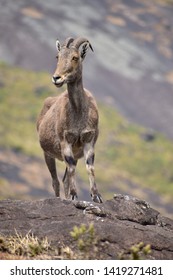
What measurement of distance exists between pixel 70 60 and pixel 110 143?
2011 inches

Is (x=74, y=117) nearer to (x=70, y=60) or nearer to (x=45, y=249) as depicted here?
(x=70, y=60)

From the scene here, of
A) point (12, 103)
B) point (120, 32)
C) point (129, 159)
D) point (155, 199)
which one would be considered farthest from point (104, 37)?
point (155, 199)

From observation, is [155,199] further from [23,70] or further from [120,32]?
[120,32]

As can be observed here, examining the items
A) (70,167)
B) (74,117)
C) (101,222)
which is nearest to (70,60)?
(74,117)

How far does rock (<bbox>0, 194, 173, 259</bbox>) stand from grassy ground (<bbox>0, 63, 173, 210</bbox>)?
4065cm

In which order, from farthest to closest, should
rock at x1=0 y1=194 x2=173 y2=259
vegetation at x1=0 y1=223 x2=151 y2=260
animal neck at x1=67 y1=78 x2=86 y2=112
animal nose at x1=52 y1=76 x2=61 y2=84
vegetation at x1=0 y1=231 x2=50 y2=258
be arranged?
animal neck at x1=67 y1=78 x2=86 y2=112 < animal nose at x1=52 y1=76 x2=61 y2=84 < rock at x1=0 y1=194 x2=173 y2=259 < vegetation at x1=0 y1=231 x2=50 y2=258 < vegetation at x1=0 y1=223 x2=151 y2=260

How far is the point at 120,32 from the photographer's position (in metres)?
96.2

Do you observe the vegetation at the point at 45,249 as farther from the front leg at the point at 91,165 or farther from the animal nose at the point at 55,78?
the animal nose at the point at 55,78

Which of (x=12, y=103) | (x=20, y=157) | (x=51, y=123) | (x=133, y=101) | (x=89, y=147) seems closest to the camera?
(x=89, y=147)

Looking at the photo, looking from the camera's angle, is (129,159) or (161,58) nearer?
(129,159)

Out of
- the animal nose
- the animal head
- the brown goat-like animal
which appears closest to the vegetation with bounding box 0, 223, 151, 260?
the brown goat-like animal

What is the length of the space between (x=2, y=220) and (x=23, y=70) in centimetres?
6805

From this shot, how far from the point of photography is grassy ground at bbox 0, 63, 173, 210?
6241 cm

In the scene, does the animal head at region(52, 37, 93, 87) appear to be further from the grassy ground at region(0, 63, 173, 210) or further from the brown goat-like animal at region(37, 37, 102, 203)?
the grassy ground at region(0, 63, 173, 210)
